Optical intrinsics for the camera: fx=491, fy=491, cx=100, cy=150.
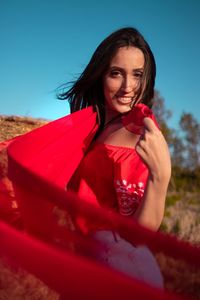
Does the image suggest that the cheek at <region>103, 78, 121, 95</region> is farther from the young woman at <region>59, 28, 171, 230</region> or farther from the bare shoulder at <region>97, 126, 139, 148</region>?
the bare shoulder at <region>97, 126, 139, 148</region>

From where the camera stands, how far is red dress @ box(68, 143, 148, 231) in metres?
1.58

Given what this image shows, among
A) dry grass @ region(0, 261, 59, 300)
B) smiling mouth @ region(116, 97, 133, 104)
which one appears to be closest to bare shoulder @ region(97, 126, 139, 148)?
smiling mouth @ region(116, 97, 133, 104)

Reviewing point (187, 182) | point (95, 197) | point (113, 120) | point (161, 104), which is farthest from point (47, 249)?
point (187, 182)

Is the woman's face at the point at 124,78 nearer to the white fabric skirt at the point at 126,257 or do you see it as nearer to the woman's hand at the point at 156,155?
the woman's hand at the point at 156,155

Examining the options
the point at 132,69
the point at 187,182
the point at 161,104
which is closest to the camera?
the point at 132,69

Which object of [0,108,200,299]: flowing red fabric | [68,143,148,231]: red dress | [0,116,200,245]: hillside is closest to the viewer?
[0,108,200,299]: flowing red fabric

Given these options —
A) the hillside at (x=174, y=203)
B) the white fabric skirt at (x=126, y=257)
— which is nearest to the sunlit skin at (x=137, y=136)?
the white fabric skirt at (x=126, y=257)

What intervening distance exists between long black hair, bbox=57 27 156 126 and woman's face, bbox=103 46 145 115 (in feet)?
0.08

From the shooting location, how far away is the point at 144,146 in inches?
56.5

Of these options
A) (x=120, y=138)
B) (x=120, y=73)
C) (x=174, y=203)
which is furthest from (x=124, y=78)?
(x=174, y=203)

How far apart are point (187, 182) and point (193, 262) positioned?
55.9 ft

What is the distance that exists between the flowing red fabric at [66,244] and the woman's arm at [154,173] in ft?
0.60

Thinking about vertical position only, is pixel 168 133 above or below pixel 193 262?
below

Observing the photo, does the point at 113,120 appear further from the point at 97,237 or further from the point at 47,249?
the point at 47,249
